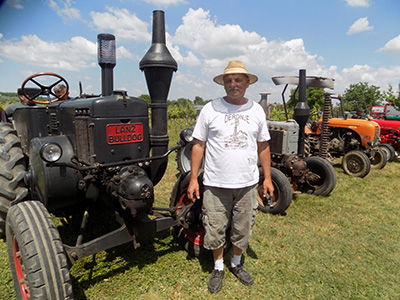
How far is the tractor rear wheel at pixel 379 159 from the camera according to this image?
26.0 ft

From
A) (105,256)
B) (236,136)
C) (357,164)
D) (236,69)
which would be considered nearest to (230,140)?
(236,136)

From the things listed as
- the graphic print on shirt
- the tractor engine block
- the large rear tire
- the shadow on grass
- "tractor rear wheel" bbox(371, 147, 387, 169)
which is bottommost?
the shadow on grass

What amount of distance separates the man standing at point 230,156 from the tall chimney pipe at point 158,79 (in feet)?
1.40

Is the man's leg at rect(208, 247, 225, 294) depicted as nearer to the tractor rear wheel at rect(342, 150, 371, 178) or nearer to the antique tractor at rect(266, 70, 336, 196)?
the antique tractor at rect(266, 70, 336, 196)

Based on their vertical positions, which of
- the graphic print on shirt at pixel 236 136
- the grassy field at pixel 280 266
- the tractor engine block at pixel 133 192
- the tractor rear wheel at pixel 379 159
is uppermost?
the graphic print on shirt at pixel 236 136

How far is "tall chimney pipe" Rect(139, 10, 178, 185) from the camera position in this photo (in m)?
2.43

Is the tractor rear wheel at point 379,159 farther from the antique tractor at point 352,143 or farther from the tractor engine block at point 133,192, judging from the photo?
the tractor engine block at point 133,192

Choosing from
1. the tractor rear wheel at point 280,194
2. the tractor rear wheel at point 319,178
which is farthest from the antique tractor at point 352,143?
the tractor rear wheel at point 280,194

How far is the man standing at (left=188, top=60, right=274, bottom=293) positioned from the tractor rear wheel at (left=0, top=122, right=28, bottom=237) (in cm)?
171

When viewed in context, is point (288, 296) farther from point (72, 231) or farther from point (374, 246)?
point (72, 231)

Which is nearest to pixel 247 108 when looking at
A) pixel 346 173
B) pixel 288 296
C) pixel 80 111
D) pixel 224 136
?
pixel 224 136

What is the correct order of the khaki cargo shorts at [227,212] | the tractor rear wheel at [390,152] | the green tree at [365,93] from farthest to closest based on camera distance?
the green tree at [365,93]
the tractor rear wheel at [390,152]
the khaki cargo shorts at [227,212]

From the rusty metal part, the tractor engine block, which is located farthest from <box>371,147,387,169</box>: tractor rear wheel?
the tractor engine block

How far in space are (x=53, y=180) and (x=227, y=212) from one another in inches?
58.5
